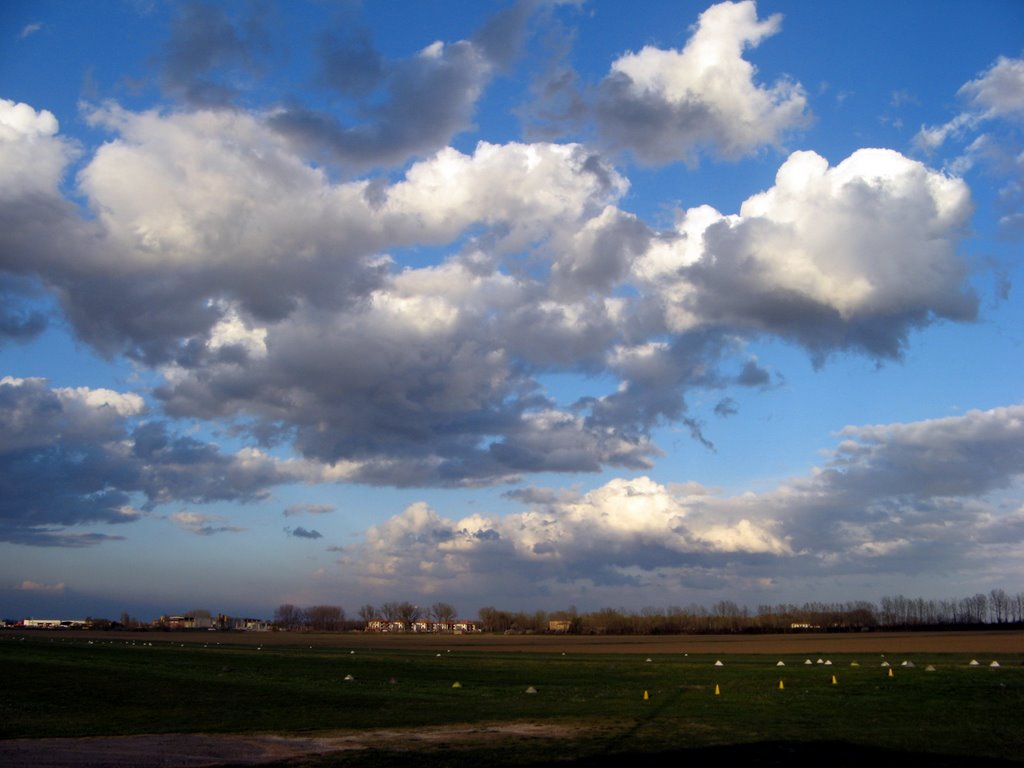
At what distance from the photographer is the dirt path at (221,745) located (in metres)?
19.5

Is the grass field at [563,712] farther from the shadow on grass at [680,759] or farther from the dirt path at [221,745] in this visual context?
the dirt path at [221,745]

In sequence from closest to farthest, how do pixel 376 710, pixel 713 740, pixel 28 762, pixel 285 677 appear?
pixel 28 762, pixel 713 740, pixel 376 710, pixel 285 677

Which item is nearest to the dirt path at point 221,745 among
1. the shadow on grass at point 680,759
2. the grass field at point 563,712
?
the grass field at point 563,712

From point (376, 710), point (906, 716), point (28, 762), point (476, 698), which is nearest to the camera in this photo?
point (28, 762)

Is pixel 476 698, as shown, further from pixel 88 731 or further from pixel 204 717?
pixel 88 731

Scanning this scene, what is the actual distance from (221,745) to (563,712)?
1249 centimetres

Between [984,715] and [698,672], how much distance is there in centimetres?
2571

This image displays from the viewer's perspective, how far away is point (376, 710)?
105ft

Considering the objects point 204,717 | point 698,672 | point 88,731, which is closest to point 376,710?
point 204,717

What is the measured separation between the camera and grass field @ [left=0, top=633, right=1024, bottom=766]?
68.6ft

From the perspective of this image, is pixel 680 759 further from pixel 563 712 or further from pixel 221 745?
pixel 221 745

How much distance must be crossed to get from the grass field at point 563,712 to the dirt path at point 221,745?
21cm

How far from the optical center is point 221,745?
2236 cm

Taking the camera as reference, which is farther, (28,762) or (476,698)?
(476,698)
